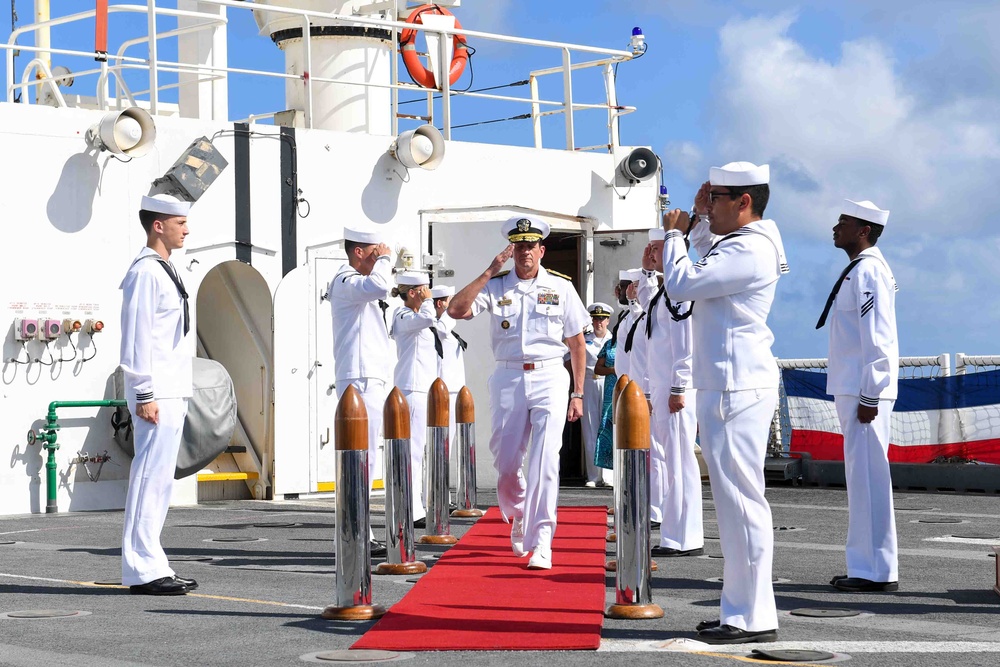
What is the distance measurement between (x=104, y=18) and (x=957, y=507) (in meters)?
10.7

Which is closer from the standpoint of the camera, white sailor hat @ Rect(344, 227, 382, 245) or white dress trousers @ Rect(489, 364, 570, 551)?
white dress trousers @ Rect(489, 364, 570, 551)

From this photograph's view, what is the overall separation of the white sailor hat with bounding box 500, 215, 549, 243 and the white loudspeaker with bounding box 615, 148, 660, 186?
1019 cm

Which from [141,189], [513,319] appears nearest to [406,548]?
[513,319]

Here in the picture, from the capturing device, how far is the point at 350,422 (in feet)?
22.7

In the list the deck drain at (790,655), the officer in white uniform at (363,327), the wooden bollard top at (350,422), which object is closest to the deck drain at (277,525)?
the officer in white uniform at (363,327)

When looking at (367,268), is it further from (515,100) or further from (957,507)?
(515,100)

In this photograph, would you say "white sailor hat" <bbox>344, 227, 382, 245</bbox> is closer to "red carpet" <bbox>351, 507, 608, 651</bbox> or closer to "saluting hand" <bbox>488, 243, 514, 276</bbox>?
"saluting hand" <bbox>488, 243, 514, 276</bbox>

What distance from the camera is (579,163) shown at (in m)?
18.7

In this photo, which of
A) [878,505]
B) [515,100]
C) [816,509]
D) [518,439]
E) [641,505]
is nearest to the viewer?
[641,505]

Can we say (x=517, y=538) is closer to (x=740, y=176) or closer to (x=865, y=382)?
(x=865, y=382)

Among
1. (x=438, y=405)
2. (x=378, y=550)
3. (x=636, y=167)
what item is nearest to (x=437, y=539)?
(x=378, y=550)

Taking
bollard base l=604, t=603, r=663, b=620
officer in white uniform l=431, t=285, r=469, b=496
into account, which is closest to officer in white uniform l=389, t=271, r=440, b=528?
officer in white uniform l=431, t=285, r=469, b=496

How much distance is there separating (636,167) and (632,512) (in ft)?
40.6

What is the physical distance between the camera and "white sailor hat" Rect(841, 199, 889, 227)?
8.38m
